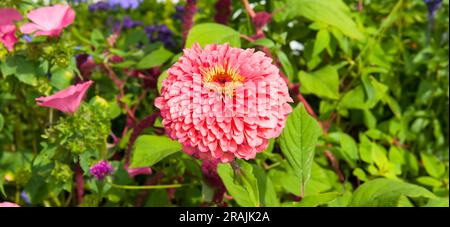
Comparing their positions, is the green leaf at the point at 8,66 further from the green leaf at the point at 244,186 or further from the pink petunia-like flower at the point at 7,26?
the green leaf at the point at 244,186

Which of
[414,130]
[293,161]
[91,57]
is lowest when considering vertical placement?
[414,130]

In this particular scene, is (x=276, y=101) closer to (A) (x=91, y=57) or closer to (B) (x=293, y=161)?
(B) (x=293, y=161)

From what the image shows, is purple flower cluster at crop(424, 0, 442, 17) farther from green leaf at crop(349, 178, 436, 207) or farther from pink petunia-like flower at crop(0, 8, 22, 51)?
pink petunia-like flower at crop(0, 8, 22, 51)

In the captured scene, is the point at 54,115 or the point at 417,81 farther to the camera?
the point at 417,81

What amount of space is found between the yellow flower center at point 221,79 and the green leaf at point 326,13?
50 cm

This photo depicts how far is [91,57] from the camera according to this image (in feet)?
5.05

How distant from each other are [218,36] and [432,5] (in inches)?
32.0

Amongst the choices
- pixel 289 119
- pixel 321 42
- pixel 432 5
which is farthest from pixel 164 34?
pixel 289 119

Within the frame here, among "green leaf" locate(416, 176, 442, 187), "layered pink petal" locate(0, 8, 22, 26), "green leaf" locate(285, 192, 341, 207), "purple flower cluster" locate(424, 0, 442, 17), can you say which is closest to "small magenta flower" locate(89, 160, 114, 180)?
"layered pink petal" locate(0, 8, 22, 26)

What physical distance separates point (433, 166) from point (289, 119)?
0.78 metres

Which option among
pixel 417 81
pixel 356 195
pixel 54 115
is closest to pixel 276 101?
pixel 356 195

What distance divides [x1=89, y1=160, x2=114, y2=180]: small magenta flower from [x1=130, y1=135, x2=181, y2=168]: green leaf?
0.18 m

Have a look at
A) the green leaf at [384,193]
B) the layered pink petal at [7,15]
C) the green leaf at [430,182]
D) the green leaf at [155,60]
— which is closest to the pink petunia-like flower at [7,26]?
the layered pink petal at [7,15]

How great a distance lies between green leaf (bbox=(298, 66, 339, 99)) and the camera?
1.48m
